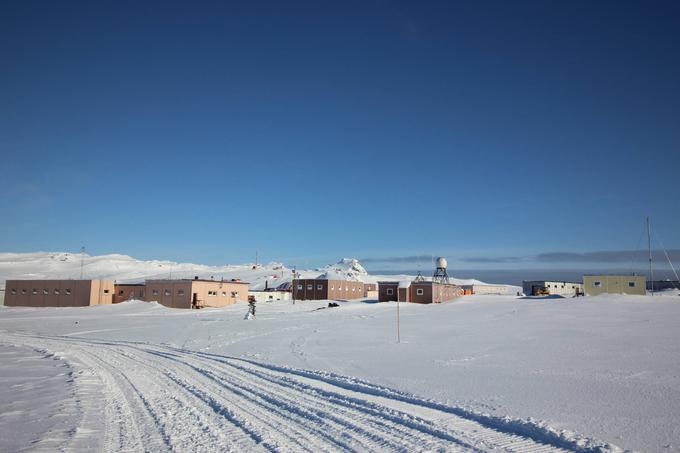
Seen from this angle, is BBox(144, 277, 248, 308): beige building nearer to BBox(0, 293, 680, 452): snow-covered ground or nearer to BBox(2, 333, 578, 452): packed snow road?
BBox(0, 293, 680, 452): snow-covered ground

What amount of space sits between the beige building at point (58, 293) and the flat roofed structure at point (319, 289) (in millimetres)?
22019

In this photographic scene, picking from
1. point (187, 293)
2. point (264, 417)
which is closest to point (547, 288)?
point (187, 293)

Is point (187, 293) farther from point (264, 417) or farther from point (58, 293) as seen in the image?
point (264, 417)

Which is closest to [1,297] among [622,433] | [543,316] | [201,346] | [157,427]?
A: [201,346]

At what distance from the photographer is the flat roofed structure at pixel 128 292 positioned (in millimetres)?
54369

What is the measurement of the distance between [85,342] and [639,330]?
23.6 m

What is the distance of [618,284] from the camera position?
154 ft

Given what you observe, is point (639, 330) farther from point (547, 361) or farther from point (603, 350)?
point (547, 361)

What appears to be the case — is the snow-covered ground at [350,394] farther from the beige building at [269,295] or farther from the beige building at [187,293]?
the beige building at [269,295]

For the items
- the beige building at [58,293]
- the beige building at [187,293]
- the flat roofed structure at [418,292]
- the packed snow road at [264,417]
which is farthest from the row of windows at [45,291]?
the packed snow road at [264,417]

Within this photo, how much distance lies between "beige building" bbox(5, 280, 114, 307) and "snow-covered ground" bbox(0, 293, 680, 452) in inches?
1407

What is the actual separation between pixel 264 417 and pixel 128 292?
5237cm

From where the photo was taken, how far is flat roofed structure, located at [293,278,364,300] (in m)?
63.2

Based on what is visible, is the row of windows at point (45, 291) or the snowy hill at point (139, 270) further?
the snowy hill at point (139, 270)
